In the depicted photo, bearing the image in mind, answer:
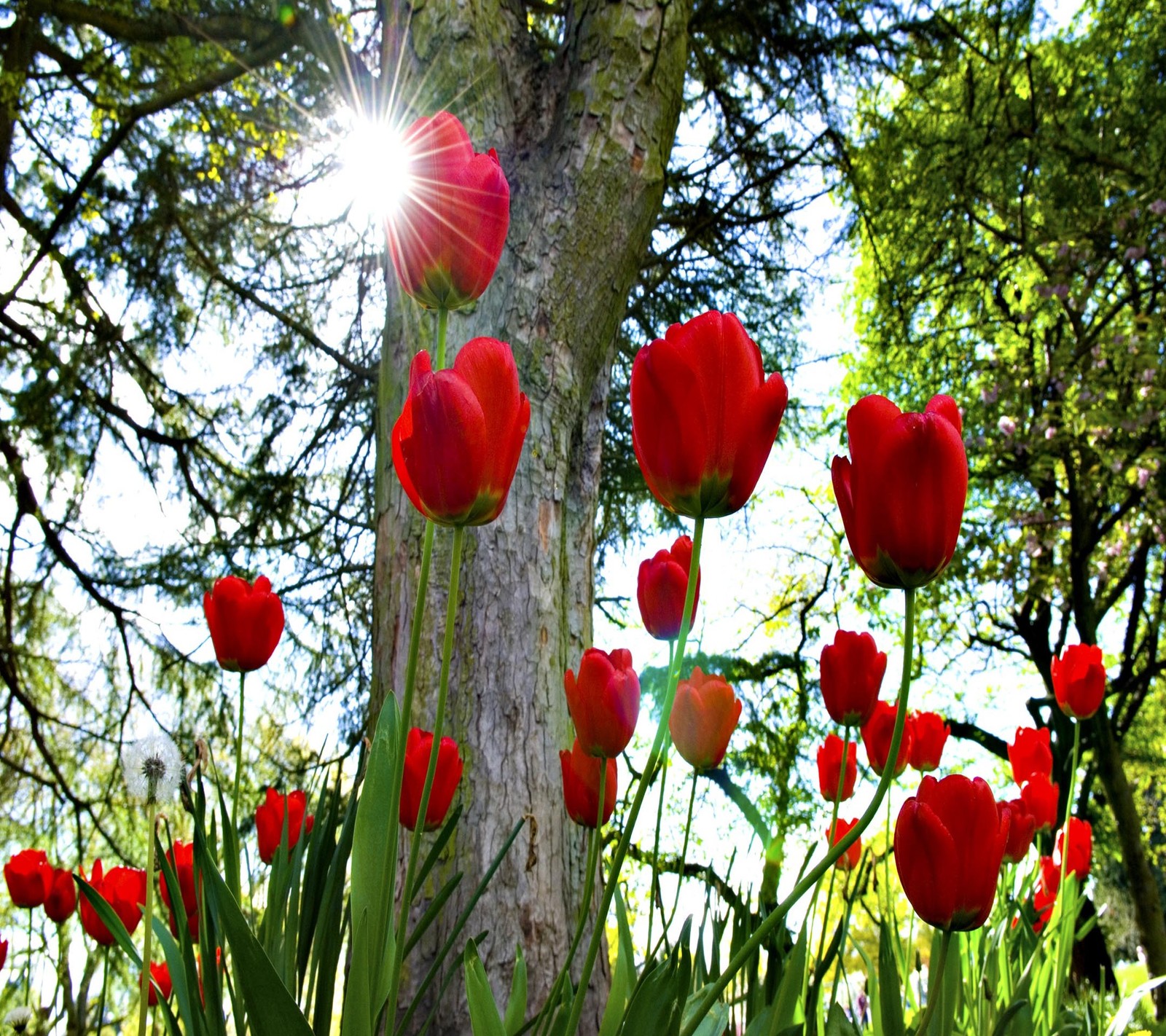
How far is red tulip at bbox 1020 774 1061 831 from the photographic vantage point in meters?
1.29

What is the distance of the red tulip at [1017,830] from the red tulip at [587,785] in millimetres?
470

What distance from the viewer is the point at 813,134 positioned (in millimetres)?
4074

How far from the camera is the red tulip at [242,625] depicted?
85cm

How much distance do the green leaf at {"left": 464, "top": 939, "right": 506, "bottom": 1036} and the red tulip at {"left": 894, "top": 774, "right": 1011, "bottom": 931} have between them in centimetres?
26

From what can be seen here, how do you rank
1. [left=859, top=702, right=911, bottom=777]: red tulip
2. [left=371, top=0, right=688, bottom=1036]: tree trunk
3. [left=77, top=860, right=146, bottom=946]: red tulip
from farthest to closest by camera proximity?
[left=371, top=0, right=688, bottom=1036]: tree trunk
[left=77, top=860, right=146, bottom=946]: red tulip
[left=859, top=702, right=911, bottom=777]: red tulip

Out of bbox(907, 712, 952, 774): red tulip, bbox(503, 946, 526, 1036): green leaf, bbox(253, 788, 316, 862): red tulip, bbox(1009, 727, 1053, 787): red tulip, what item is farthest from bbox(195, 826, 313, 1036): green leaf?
bbox(1009, 727, 1053, 787): red tulip

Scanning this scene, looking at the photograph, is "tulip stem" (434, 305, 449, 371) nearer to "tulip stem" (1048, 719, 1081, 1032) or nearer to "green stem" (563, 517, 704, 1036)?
"green stem" (563, 517, 704, 1036)

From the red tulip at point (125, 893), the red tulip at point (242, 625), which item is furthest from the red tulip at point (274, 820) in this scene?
the red tulip at point (242, 625)

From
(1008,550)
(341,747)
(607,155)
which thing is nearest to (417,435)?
(607,155)

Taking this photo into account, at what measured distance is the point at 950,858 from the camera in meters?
0.60

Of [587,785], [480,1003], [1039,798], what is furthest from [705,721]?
[1039,798]

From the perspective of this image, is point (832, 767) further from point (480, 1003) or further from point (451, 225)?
point (451, 225)

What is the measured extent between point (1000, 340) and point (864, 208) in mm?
3266

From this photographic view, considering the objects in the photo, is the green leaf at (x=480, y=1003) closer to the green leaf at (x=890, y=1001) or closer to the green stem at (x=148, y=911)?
the green stem at (x=148, y=911)
